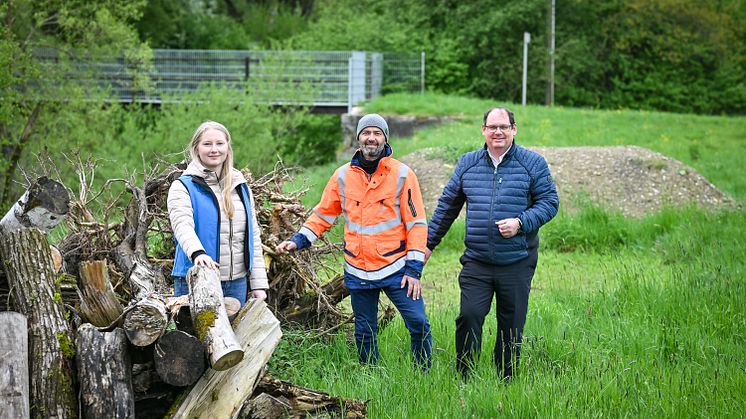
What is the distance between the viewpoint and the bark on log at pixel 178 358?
169 inches

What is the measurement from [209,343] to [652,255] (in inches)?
295

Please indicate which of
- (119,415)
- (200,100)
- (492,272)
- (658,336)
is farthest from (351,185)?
(200,100)

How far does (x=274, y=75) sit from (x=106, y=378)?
2545cm

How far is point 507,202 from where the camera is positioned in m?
5.68

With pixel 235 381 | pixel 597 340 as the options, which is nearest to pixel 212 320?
pixel 235 381

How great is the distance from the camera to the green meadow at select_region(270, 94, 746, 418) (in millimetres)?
4930

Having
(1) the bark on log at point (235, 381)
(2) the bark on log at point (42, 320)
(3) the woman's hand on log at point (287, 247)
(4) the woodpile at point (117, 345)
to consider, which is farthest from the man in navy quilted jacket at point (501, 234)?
(2) the bark on log at point (42, 320)

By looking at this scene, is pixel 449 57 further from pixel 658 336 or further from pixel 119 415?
pixel 119 415

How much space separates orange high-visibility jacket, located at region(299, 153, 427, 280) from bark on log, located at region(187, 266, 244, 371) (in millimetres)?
1256

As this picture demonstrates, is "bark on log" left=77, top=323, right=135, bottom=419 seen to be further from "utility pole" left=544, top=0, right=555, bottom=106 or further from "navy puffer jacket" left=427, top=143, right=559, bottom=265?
"utility pole" left=544, top=0, right=555, bottom=106

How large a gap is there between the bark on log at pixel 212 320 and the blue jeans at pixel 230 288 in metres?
0.61

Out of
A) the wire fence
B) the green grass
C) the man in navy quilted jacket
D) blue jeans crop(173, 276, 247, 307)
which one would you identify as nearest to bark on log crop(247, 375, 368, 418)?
blue jeans crop(173, 276, 247, 307)

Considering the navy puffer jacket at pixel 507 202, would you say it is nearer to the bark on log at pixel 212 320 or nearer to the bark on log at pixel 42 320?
the bark on log at pixel 212 320

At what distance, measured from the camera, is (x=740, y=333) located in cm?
648
